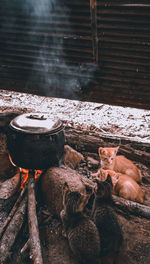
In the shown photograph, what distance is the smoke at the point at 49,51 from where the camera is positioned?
12.9ft

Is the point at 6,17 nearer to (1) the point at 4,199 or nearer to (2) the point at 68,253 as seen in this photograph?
(1) the point at 4,199

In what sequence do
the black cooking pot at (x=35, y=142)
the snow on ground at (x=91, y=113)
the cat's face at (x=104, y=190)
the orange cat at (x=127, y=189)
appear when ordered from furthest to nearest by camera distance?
the snow on ground at (x=91, y=113)
the orange cat at (x=127, y=189)
the black cooking pot at (x=35, y=142)
the cat's face at (x=104, y=190)

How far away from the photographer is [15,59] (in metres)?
5.34

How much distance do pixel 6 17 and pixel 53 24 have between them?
113cm

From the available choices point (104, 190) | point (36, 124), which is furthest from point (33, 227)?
point (36, 124)

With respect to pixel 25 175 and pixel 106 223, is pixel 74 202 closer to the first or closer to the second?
pixel 106 223

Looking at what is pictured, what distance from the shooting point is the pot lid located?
274 centimetres

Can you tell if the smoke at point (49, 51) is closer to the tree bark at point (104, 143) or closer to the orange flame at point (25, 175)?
the tree bark at point (104, 143)

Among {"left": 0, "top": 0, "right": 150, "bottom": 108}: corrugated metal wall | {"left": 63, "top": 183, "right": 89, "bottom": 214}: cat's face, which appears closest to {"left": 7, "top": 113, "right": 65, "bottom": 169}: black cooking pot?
{"left": 63, "top": 183, "right": 89, "bottom": 214}: cat's face

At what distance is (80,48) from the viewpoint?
455 centimetres

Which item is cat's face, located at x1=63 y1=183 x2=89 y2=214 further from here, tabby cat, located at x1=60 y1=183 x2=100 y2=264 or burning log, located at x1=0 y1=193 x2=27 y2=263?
burning log, located at x1=0 y1=193 x2=27 y2=263

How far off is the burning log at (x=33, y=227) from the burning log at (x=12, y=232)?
0.41 feet

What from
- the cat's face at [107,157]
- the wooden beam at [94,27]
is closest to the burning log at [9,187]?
the cat's face at [107,157]

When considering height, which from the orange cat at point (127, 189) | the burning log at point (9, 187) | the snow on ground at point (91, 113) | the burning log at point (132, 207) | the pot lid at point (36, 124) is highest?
the pot lid at point (36, 124)
